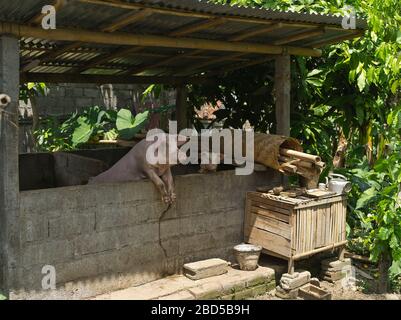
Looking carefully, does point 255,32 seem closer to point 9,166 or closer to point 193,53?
point 193,53

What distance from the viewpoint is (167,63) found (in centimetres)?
721

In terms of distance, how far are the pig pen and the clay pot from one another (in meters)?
0.31

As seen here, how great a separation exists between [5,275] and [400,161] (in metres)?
4.74

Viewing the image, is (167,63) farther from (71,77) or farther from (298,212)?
(298,212)

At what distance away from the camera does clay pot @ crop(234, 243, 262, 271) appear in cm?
571

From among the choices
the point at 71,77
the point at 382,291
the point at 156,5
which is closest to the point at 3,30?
the point at 156,5

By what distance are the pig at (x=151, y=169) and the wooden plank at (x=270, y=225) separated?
1231 mm

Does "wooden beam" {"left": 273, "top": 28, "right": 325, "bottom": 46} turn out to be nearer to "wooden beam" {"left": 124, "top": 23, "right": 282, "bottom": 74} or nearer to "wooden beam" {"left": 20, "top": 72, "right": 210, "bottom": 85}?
"wooden beam" {"left": 124, "top": 23, "right": 282, "bottom": 74}

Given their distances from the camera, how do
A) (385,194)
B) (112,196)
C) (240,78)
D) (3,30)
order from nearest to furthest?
(3,30)
(112,196)
(385,194)
(240,78)

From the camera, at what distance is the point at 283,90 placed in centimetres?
655

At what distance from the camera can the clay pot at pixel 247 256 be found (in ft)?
18.7

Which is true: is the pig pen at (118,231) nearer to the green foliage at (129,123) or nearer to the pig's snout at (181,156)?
the pig's snout at (181,156)

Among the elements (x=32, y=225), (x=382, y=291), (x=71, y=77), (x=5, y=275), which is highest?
(x=71, y=77)

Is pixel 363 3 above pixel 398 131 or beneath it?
above
